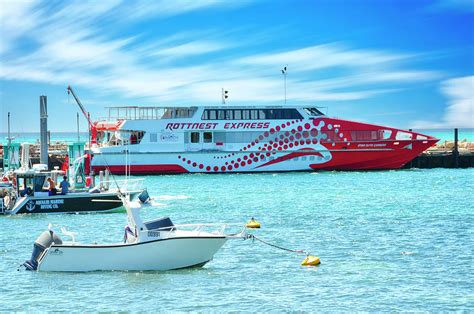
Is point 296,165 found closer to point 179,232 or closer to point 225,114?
point 225,114

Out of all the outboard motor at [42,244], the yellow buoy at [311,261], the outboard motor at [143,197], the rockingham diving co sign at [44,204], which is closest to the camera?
the outboard motor at [42,244]

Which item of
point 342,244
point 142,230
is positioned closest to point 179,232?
point 142,230

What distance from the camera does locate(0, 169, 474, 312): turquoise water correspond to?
1734 centimetres

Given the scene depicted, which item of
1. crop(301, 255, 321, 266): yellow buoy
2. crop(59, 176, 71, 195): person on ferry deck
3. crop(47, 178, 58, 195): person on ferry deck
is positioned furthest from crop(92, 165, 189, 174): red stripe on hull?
crop(301, 255, 321, 266): yellow buoy

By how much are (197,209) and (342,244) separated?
1367 centimetres

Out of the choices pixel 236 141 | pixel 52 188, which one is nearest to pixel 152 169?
pixel 236 141

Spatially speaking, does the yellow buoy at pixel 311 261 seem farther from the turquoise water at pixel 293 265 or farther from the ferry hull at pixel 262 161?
the ferry hull at pixel 262 161

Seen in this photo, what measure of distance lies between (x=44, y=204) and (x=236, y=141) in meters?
32.0

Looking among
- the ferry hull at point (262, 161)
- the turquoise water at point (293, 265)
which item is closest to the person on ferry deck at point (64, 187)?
the turquoise water at point (293, 265)

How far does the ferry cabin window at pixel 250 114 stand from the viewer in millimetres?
64000

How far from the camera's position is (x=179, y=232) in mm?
20344

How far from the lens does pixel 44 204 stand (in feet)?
108

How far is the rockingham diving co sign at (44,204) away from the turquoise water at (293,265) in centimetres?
50

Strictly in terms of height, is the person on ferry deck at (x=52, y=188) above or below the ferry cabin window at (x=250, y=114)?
below
